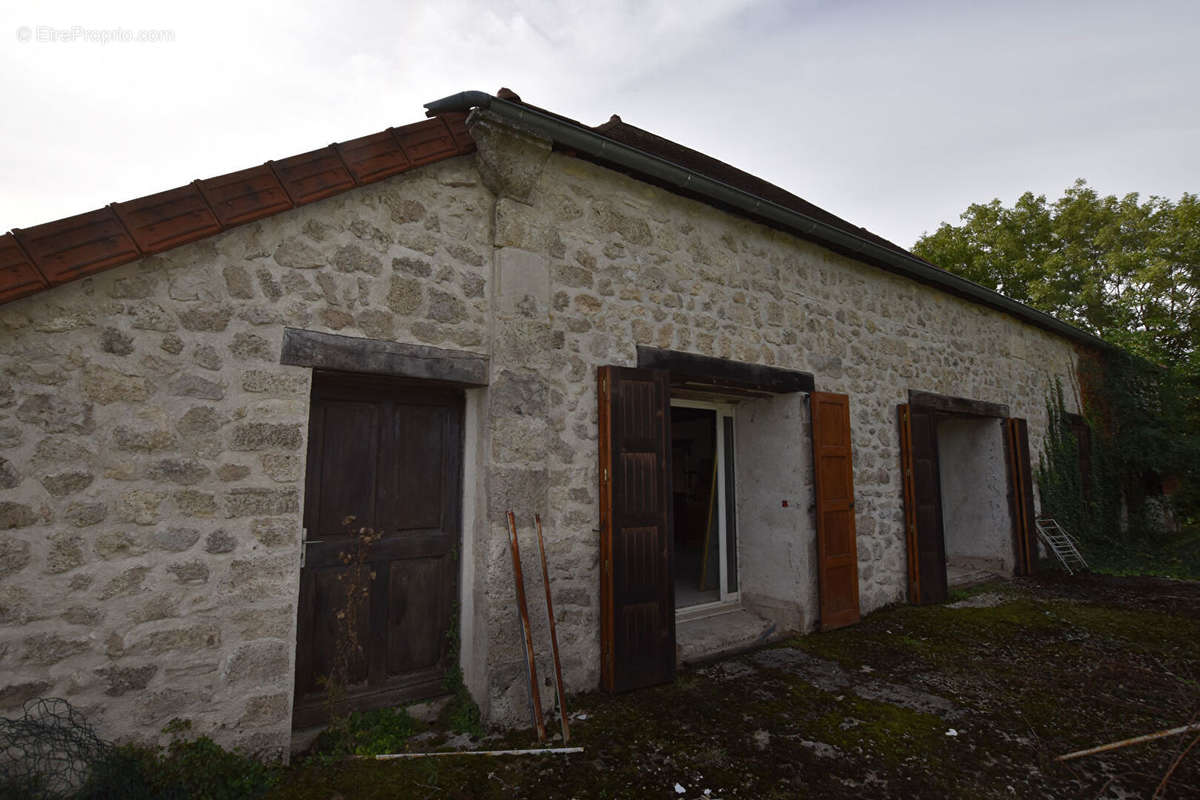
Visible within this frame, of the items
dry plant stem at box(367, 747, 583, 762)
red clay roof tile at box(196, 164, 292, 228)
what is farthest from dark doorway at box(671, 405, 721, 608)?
red clay roof tile at box(196, 164, 292, 228)

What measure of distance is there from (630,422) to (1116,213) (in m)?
18.5

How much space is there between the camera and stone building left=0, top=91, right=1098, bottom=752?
2273 mm

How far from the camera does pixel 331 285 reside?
2877 mm

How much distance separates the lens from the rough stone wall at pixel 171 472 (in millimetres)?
2191

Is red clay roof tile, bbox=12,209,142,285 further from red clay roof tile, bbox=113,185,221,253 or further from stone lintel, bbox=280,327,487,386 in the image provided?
stone lintel, bbox=280,327,487,386

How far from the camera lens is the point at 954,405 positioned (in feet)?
22.1

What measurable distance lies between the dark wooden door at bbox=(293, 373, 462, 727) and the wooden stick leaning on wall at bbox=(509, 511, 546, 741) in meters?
0.44

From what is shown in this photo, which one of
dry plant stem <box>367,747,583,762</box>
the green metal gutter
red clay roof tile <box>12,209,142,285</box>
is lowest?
dry plant stem <box>367,747,583,762</box>

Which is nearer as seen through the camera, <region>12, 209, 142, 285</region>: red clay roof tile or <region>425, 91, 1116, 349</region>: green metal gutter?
<region>12, 209, 142, 285</region>: red clay roof tile

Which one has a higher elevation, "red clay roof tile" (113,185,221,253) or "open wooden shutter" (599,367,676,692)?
"red clay roof tile" (113,185,221,253)

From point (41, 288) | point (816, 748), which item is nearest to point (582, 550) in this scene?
point (816, 748)

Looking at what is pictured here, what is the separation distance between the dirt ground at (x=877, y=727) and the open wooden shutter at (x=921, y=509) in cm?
77

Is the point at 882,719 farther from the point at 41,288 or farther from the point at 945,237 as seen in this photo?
the point at 945,237

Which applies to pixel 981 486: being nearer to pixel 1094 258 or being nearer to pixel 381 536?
pixel 381 536
